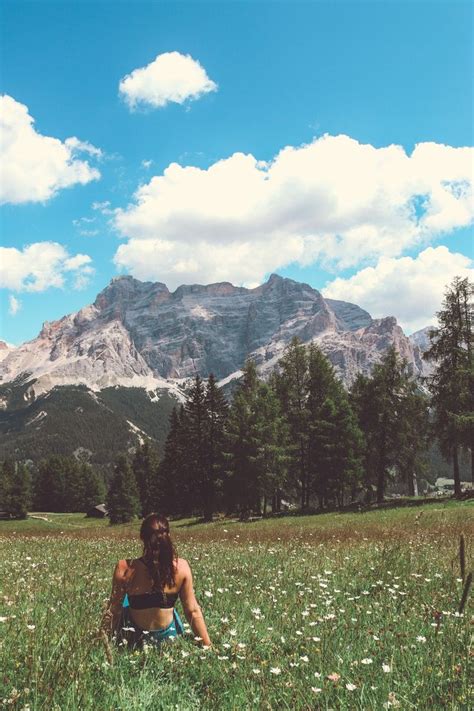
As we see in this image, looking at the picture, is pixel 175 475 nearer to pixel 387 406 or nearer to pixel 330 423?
pixel 330 423

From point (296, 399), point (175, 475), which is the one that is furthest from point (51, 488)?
point (296, 399)

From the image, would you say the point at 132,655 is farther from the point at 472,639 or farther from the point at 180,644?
the point at 472,639

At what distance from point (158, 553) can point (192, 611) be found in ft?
2.34

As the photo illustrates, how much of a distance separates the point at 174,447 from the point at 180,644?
66566 mm

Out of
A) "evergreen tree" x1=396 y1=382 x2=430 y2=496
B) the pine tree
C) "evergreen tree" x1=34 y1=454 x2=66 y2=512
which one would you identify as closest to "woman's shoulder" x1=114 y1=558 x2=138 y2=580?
"evergreen tree" x1=396 y1=382 x2=430 y2=496

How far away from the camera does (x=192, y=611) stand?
18.2ft

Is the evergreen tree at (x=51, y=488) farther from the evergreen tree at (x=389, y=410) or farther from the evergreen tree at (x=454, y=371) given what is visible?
the evergreen tree at (x=454, y=371)

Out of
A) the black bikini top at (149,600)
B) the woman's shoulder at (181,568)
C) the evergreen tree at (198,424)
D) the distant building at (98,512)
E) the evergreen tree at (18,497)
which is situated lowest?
the distant building at (98,512)

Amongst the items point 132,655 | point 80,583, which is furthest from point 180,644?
point 80,583

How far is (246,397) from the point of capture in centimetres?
4894

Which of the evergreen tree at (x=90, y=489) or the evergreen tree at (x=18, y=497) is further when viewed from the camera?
the evergreen tree at (x=90, y=489)

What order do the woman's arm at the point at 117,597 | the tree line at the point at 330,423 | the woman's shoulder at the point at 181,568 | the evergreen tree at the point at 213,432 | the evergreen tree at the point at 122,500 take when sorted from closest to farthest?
the woman's arm at the point at 117,597
the woman's shoulder at the point at 181,568
the tree line at the point at 330,423
the evergreen tree at the point at 213,432
the evergreen tree at the point at 122,500

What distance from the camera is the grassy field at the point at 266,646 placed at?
12.9ft

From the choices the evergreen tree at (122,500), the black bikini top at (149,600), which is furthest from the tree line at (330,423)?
the black bikini top at (149,600)
